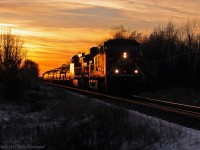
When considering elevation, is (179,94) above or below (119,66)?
below

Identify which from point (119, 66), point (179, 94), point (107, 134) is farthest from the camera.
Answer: point (179, 94)

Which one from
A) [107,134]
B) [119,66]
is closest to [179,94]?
[119,66]

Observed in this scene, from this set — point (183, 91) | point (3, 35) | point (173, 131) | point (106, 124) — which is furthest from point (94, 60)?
point (3, 35)

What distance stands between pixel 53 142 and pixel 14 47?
43.9m

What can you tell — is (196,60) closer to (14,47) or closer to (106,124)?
(106,124)

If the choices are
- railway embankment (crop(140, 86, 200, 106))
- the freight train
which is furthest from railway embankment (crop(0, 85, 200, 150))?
railway embankment (crop(140, 86, 200, 106))

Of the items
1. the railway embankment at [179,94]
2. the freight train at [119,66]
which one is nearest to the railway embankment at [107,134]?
the freight train at [119,66]

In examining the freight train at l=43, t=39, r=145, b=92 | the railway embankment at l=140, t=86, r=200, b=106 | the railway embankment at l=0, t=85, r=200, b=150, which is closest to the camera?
the railway embankment at l=0, t=85, r=200, b=150

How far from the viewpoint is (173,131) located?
1161 centimetres

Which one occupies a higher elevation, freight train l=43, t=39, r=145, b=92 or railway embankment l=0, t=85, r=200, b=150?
freight train l=43, t=39, r=145, b=92

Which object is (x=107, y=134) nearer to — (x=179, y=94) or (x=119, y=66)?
(x=119, y=66)

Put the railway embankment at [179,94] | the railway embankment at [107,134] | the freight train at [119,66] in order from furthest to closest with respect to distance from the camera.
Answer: the railway embankment at [179,94] → the freight train at [119,66] → the railway embankment at [107,134]

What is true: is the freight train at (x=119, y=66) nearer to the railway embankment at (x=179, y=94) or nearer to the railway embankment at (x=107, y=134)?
the railway embankment at (x=179, y=94)

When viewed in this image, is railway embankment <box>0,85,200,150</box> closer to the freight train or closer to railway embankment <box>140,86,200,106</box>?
the freight train
